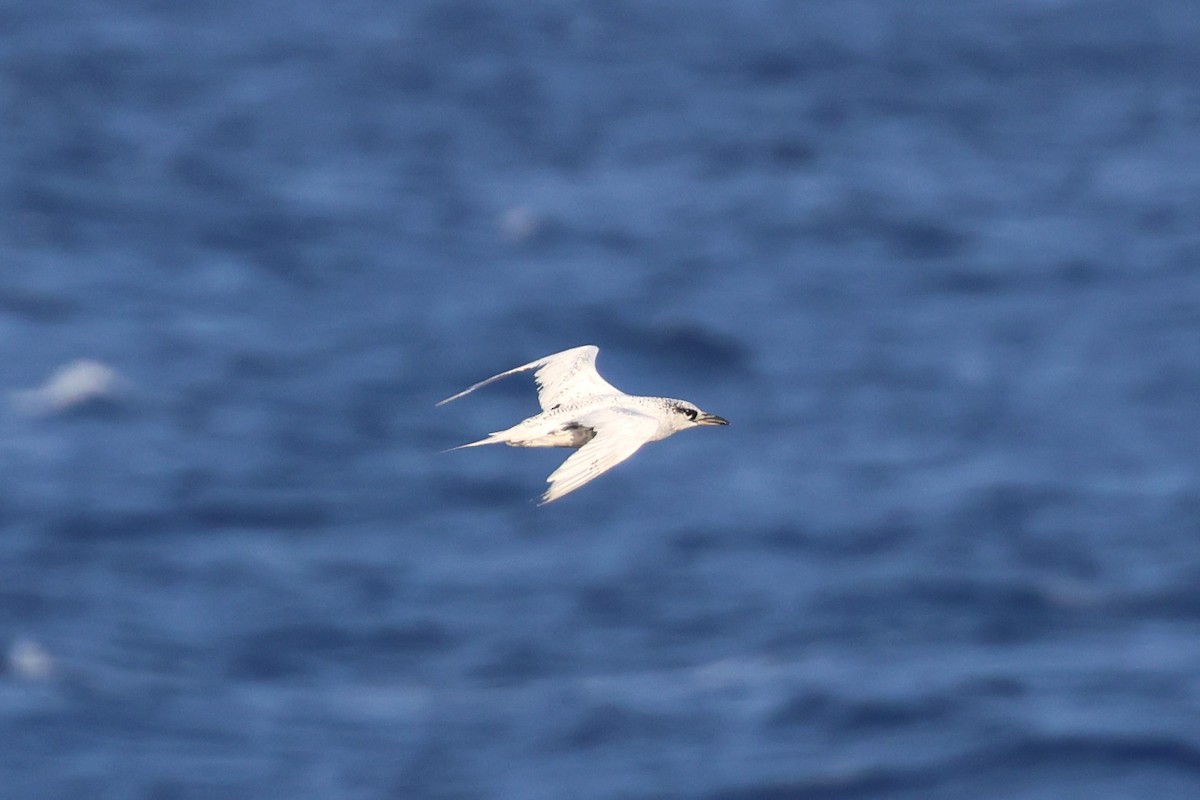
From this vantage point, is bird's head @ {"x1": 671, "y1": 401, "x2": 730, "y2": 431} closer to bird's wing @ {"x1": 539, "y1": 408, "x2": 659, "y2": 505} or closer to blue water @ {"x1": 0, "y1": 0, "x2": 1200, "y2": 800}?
bird's wing @ {"x1": 539, "y1": 408, "x2": 659, "y2": 505}

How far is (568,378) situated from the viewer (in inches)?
888

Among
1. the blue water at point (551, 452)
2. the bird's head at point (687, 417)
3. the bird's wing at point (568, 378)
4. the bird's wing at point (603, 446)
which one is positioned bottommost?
the bird's wing at point (603, 446)

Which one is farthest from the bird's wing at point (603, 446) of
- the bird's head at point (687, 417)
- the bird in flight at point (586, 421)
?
the bird's head at point (687, 417)

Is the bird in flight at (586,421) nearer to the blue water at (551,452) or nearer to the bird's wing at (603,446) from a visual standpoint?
the bird's wing at (603,446)

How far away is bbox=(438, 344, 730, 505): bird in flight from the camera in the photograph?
55.7 ft

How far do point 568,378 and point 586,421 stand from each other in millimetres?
3384

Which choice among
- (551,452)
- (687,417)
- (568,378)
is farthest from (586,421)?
(551,452)

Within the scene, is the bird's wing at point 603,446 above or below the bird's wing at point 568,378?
below

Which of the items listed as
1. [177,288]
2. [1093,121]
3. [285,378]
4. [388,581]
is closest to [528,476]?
[388,581]

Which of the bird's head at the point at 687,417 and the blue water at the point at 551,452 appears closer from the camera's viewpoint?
the bird's head at the point at 687,417

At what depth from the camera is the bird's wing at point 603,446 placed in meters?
16.1

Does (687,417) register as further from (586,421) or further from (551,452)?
(551,452)

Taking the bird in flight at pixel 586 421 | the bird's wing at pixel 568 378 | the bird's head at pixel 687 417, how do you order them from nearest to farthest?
the bird in flight at pixel 586 421, the bird's head at pixel 687 417, the bird's wing at pixel 568 378

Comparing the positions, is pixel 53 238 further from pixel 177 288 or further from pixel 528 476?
pixel 528 476
